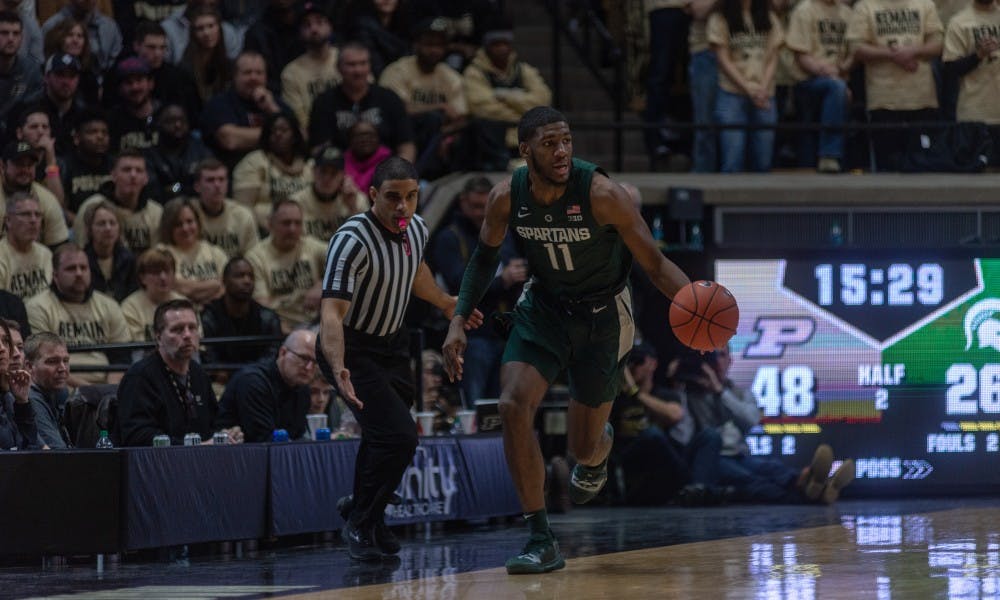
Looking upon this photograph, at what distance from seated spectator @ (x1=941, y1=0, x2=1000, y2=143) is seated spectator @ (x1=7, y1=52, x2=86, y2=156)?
8.03 meters

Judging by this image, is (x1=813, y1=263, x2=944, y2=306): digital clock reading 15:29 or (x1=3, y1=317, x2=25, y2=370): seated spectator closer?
(x1=3, y1=317, x2=25, y2=370): seated spectator

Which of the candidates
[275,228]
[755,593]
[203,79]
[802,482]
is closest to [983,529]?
[755,593]

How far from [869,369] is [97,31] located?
7124 mm

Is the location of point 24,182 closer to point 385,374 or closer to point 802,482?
point 385,374

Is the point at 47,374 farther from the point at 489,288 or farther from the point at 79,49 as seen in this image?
the point at 79,49

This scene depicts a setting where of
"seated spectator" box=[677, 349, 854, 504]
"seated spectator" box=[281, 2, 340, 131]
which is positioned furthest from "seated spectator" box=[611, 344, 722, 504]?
"seated spectator" box=[281, 2, 340, 131]

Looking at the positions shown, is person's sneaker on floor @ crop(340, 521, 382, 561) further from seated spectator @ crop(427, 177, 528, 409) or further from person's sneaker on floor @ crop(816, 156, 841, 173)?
person's sneaker on floor @ crop(816, 156, 841, 173)

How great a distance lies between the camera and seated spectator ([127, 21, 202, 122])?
1562cm

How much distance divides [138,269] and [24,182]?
3.53 feet

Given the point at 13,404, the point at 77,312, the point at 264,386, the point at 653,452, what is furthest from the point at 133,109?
the point at 13,404

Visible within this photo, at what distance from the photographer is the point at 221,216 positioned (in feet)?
48.7

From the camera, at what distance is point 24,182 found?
1353cm

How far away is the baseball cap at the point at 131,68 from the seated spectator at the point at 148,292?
2.23m

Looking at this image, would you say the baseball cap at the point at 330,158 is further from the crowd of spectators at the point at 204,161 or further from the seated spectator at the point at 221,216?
the seated spectator at the point at 221,216
